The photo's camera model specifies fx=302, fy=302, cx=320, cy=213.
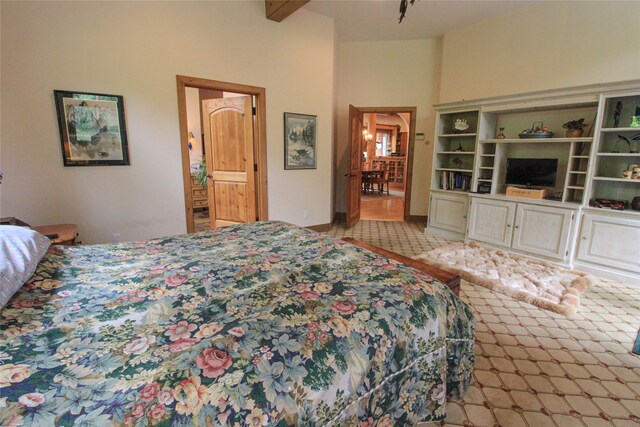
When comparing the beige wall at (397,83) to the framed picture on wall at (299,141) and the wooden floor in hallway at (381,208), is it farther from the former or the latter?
the framed picture on wall at (299,141)

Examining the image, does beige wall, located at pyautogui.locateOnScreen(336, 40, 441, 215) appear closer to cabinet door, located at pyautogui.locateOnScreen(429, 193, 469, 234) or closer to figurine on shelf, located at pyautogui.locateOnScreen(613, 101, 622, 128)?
cabinet door, located at pyautogui.locateOnScreen(429, 193, 469, 234)

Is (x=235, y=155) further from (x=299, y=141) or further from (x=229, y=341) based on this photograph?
(x=229, y=341)

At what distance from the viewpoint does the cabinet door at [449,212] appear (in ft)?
14.5

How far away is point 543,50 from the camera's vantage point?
3.93 metres

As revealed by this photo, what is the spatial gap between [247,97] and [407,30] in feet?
9.37

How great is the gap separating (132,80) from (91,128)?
0.63 metres

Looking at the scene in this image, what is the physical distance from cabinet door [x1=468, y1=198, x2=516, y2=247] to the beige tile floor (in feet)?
3.80

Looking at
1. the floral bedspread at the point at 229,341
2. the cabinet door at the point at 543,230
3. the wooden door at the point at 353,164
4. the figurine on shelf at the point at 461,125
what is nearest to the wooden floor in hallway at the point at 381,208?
the wooden door at the point at 353,164

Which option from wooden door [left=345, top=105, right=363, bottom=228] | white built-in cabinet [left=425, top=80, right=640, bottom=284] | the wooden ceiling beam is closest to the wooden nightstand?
the wooden ceiling beam

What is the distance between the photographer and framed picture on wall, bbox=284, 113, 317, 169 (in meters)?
4.30

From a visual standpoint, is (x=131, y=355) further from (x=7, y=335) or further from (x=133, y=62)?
(x=133, y=62)

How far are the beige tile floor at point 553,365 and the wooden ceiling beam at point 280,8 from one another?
358 centimetres

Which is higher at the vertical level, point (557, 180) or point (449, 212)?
point (557, 180)

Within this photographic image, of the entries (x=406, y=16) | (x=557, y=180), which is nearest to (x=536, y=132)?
(x=557, y=180)
